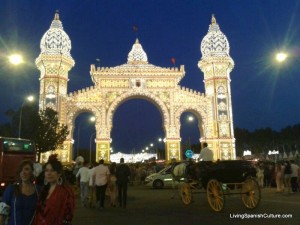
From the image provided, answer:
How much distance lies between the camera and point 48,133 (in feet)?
116

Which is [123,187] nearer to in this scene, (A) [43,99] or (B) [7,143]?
(B) [7,143]

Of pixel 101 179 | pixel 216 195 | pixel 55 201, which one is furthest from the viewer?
pixel 101 179

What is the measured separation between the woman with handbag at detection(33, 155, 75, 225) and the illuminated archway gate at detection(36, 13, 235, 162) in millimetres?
36726

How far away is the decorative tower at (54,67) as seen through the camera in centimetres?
4041

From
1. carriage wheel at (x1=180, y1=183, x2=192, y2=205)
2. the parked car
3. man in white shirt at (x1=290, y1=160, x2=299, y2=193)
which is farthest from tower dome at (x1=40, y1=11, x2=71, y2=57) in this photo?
carriage wheel at (x1=180, y1=183, x2=192, y2=205)

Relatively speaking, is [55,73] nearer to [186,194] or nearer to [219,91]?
[219,91]

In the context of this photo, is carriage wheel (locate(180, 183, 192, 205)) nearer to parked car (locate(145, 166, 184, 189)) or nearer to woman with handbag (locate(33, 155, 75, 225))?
woman with handbag (locate(33, 155, 75, 225))

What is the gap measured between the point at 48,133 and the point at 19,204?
107 feet

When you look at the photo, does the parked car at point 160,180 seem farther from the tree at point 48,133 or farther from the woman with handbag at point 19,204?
the woman with handbag at point 19,204

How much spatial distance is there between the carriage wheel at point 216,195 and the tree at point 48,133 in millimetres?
27146

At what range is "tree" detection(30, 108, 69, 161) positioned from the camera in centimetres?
3494

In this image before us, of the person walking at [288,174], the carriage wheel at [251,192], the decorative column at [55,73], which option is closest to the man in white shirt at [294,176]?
the person walking at [288,174]

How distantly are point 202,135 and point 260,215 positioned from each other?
3435 centimetres

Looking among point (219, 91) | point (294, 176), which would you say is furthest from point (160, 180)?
point (219, 91)
